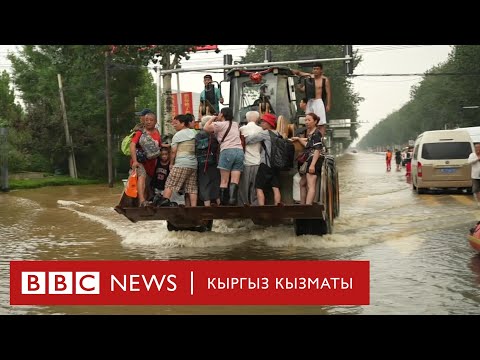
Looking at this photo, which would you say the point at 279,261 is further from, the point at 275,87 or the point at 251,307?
the point at 275,87

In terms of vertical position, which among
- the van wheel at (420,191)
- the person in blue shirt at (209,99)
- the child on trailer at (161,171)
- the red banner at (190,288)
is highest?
the person in blue shirt at (209,99)

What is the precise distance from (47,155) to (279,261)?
29.6 metres

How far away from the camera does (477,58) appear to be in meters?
51.3

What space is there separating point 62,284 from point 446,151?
51.3ft

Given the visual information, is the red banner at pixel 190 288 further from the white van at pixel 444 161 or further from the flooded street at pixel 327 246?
the white van at pixel 444 161

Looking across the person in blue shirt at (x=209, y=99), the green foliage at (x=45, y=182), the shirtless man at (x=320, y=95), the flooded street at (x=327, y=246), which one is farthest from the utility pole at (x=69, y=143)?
the shirtless man at (x=320, y=95)

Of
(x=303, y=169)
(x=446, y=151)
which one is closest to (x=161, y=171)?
(x=303, y=169)

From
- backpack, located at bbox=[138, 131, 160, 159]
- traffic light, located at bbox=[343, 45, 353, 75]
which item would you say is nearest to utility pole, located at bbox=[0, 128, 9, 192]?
traffic light, located at bbox=[343, 45, 353, 75]

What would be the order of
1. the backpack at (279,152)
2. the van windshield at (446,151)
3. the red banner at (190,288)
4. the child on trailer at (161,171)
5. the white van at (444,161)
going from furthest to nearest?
the van windshield at (446,151), the white van at (444,161), the child on trailer at (161,171), the backpack at (279,152), the red banner at (190,288)

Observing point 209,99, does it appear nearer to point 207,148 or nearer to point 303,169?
point 207,148

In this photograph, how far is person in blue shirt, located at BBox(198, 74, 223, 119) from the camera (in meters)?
12.1

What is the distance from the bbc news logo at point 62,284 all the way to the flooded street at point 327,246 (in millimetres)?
184

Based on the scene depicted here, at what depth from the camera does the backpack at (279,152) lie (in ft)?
31.4

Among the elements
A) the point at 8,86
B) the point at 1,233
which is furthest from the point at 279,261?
the point at 8,86
